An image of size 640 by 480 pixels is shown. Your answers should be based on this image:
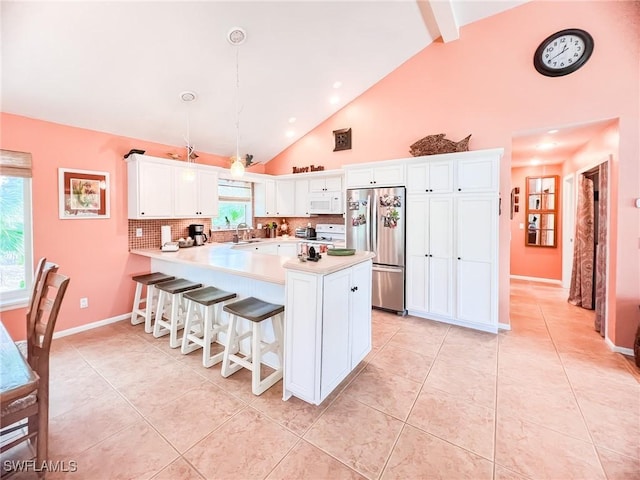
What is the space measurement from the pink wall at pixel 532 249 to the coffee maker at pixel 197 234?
611 cm

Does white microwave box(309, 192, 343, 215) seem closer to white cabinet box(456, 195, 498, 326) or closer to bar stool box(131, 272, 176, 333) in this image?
white cabinet box(456, 195, 498, 326)

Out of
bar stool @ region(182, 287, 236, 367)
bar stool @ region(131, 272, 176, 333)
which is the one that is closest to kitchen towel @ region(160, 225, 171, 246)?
bar stool @ region(131, 272, 176, 333)

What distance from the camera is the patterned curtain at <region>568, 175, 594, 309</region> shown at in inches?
157

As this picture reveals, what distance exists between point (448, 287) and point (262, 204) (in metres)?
3.65

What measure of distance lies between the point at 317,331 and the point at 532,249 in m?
5.87

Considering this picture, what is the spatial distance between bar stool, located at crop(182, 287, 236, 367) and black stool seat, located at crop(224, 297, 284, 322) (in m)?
0.31

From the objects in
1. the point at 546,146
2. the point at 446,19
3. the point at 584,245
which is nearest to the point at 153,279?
the point at 446,19

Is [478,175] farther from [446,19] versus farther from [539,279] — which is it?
[539,279]

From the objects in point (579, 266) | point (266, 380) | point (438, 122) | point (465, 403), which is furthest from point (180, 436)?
point (579, 266)

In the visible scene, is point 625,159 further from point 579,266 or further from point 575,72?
Answer: point 579,266

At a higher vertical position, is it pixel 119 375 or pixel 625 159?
pixel 625 159

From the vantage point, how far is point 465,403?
6.96 ft

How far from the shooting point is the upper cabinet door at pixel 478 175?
128 inches

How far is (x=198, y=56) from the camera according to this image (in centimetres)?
295
